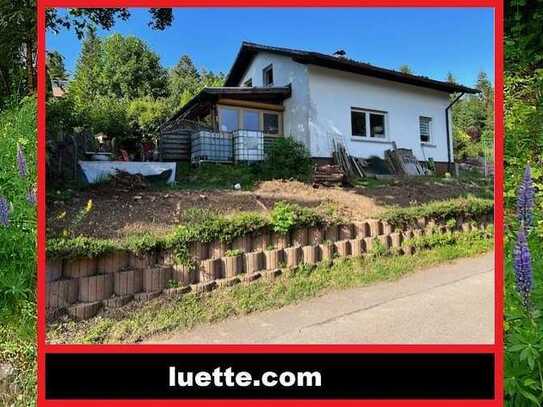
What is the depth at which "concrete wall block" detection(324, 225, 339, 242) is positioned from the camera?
4.83 ft

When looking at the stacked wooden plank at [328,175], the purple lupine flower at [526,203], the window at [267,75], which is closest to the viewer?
the purple lupine flower at [526,203]

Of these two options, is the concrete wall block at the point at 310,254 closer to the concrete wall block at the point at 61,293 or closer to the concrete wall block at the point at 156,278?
the concrete wall block at the point at 156,278

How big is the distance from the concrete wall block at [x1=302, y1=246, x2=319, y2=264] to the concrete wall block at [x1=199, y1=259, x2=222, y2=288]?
0.27 meters

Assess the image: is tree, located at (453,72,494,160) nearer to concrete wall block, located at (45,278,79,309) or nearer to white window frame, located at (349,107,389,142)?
white window frame, located at (349,107,389,142)

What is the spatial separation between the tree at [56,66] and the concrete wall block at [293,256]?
884 millimetres

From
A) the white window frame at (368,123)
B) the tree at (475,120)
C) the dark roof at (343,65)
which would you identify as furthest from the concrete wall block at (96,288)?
the tree at (475,120)

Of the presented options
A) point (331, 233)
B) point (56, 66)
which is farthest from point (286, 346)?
point (56, 66)

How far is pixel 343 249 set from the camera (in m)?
1.44

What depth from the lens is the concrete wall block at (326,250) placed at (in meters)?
1.43

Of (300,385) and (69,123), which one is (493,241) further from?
(69,123)

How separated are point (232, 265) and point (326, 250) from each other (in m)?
0.31

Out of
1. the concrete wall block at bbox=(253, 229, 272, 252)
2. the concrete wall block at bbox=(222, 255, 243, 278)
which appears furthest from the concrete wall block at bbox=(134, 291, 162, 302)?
the concrete wall block at bbox=(253, 229, 272, 252)

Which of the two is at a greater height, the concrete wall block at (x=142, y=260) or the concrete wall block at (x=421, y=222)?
the concrete wall block at (x=421, y=222)
